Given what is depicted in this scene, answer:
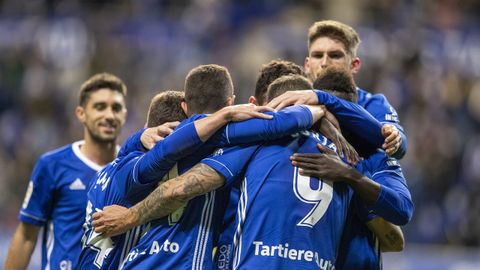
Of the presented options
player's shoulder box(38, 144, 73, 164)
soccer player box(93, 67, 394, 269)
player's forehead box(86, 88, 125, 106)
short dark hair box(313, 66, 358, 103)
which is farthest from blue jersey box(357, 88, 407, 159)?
player's shoulder box(38, 144, 73, 164)

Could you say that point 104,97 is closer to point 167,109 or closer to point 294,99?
point 167,109

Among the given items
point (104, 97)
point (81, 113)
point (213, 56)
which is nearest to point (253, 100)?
point (104, 97)

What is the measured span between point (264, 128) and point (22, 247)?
9.63 feet

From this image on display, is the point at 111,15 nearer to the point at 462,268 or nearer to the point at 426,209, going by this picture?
the point at 426,209

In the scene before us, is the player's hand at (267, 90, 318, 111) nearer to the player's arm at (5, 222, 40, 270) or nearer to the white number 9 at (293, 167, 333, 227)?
the white number 9 at (293, 167, 333, 227)

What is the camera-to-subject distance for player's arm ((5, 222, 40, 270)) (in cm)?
718

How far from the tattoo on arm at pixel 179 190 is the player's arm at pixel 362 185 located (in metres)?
0.48

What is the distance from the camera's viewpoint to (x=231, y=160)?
5.16m

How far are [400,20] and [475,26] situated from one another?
1.31 m

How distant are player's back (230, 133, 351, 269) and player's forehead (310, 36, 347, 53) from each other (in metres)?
1.97

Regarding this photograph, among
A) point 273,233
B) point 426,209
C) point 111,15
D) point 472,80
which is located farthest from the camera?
point 111,15

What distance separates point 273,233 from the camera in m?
5.08

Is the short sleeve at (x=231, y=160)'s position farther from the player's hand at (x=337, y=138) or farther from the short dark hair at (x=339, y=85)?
the short dark hair at (x=339, y=85)

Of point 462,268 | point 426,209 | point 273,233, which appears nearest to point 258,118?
point 273,233
